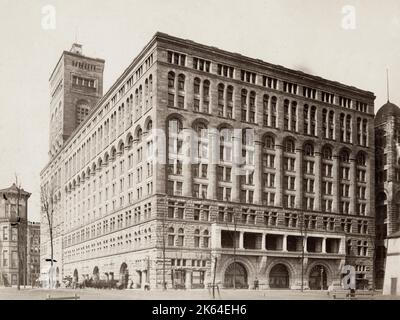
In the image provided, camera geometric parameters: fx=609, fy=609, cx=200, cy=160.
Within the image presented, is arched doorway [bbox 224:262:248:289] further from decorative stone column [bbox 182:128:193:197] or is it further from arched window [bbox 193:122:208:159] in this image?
arched window [bbox 193:122:208:159]

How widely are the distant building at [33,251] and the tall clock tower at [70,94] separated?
2794 centimetres

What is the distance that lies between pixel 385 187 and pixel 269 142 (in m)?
21.4

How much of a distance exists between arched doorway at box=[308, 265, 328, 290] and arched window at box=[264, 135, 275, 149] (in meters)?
15.3

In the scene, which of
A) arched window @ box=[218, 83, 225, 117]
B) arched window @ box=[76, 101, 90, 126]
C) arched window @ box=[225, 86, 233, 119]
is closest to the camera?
arched window @ box=[218, 83, 225, 117]

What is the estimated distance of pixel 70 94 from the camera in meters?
99.5

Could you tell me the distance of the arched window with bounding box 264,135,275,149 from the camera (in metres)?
62.6

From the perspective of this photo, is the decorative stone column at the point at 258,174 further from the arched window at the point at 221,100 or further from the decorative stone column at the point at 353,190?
the decorative stone column at the point at 353,190

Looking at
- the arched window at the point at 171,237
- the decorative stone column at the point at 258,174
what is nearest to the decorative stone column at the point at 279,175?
the decorative stone column at the point at 258,174

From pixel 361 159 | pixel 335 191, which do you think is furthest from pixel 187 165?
pixel 361 159

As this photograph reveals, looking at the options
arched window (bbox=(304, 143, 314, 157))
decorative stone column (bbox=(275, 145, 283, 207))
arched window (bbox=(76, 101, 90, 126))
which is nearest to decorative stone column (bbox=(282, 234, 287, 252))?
decorative stone column (bbox=(275, 145, 283, 207))

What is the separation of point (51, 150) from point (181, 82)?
48.4m
